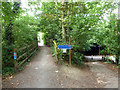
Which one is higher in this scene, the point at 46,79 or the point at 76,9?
the point at 76,9

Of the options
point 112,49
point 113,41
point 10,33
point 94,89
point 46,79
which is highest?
point 10,33

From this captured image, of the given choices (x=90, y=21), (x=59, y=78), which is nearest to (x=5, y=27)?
(x=59, y=78)

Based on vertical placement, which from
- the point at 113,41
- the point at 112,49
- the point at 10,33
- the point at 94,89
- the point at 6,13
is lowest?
the point at 94,89

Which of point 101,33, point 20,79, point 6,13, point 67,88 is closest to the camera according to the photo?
point 6,13

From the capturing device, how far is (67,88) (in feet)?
10.2

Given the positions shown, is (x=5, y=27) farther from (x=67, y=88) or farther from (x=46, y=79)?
(x=67, y=88)

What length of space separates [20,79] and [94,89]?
→ 2.50m

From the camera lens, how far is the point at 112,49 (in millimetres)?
6410

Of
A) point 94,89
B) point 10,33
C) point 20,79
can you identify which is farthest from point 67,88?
point 10,33

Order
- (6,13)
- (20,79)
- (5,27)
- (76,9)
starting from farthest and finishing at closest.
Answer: (76,9) < (5,27) < (20,79) < (6,13)

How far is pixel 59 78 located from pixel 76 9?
3.43m

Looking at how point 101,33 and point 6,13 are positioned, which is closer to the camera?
point 6,13

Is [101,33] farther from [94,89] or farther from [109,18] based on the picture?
[94,89]

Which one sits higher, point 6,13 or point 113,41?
point 6,13
